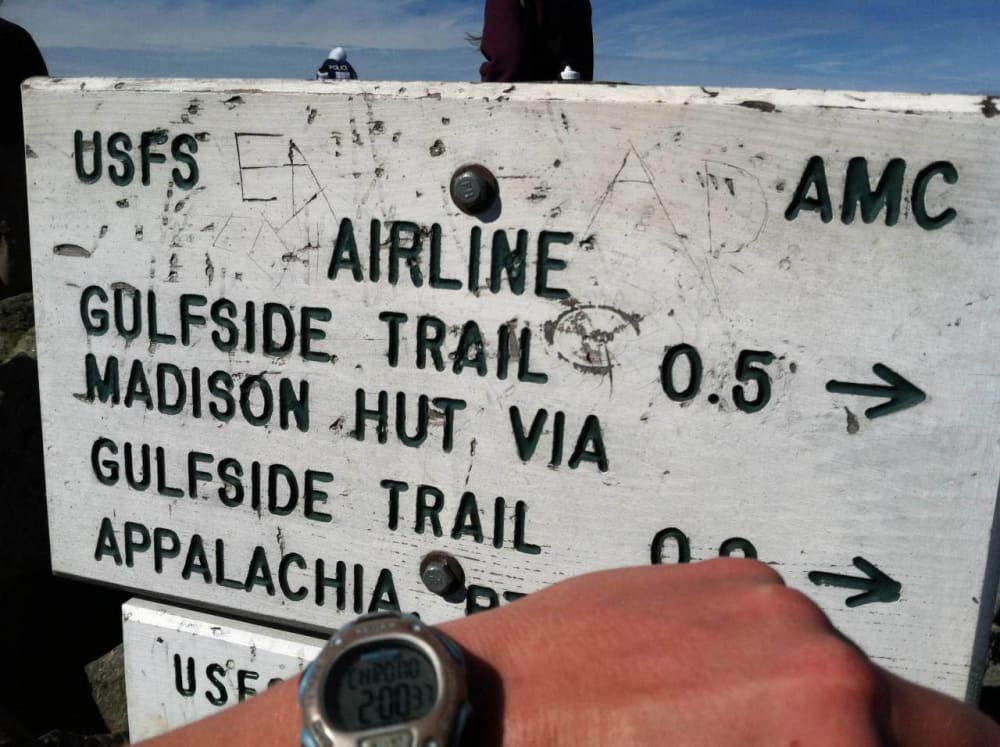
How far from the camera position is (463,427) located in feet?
4.68

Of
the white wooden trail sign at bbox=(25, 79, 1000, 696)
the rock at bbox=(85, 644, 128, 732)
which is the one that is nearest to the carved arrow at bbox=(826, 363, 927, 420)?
the white wooden trail sign at bbox=(25, 79, 1000, 696)

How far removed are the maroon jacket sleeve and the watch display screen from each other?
237cm

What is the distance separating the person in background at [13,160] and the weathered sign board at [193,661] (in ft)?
9.96

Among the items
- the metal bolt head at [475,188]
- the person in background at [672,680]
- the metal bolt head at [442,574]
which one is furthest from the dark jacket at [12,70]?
the person in background at [672,680]

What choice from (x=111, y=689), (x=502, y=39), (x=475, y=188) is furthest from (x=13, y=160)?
(x=475, y=188)

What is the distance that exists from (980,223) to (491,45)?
2016 mm

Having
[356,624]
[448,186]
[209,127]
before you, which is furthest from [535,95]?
[356,624]

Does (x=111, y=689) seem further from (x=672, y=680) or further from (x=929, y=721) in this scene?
(x=929, y=721)

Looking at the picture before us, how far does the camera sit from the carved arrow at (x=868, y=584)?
4.17ft

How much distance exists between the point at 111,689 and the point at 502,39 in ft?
7.85

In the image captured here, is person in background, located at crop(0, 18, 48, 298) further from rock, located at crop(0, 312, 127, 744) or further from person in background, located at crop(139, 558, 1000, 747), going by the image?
person in background, located at crop(139, 558, 1000, 747)

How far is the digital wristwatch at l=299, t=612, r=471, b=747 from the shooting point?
2.32 feet

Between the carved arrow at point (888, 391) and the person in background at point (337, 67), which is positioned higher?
the person in background at point (337, 67)

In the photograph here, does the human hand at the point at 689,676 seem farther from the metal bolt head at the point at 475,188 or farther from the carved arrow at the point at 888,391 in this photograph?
the metal bolt head at the point at 475,188
